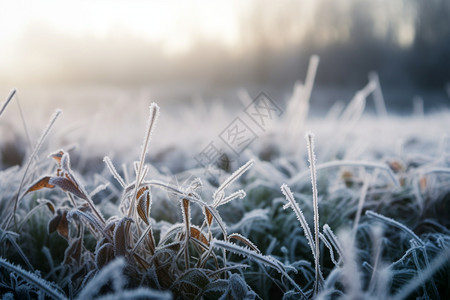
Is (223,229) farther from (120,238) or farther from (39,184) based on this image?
(39,184)

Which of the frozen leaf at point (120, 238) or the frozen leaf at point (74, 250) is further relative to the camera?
the frozen leaf at point (74, 250)

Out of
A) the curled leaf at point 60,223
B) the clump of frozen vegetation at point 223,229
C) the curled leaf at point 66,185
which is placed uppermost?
the curled leaf at point 66,185

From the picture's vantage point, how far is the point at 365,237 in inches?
38.8

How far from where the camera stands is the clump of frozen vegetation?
0.59 meters

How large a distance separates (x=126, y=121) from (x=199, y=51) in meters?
5.89

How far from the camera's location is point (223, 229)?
0.64m

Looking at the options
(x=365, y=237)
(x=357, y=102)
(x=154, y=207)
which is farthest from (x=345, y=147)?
(x=154, y=207)

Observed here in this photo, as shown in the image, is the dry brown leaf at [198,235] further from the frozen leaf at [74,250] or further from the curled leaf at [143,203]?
the frozen leaf at [74,250]

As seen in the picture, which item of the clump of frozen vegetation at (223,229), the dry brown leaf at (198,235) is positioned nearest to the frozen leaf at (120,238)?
the clump of frozen vegetation at (223,229)

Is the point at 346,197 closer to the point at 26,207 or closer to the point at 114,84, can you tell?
the point at 26,207

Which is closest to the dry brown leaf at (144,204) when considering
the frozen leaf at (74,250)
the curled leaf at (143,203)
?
the curled leaf at (143,203)

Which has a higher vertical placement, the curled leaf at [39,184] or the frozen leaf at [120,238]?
the curled leaf at [39,184]

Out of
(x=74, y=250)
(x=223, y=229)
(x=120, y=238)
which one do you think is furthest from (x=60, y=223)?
(x=223, y=229)

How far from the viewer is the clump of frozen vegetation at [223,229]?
0.59 meters
